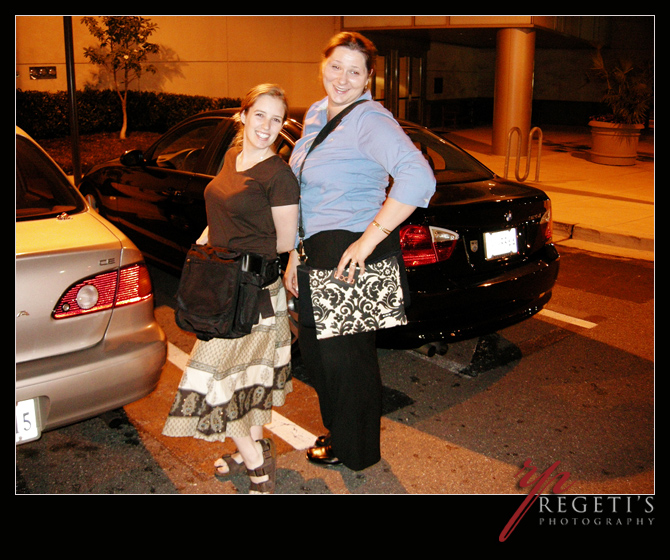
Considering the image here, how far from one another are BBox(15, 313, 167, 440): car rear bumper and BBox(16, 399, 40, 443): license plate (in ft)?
0.06

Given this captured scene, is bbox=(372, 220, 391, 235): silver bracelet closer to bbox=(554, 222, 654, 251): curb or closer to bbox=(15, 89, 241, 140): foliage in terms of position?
bbox=(554, 222, 654, 251): curb

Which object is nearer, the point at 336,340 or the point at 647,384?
the point at 336,340

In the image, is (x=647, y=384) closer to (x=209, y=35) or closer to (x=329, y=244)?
A: (x=329, y=244)

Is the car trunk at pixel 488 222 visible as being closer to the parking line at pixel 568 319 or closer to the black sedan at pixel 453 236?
the black sedan at pixel 453 236

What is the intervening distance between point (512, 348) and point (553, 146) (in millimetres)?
14226

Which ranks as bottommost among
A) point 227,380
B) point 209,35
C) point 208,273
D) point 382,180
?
point 227,380

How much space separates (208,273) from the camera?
272 cm

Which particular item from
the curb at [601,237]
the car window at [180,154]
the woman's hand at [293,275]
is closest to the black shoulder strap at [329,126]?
the woman's hand at [293,275]

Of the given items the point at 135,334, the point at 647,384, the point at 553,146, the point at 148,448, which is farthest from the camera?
the point at 553,146

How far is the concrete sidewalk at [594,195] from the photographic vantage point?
26.2 ft

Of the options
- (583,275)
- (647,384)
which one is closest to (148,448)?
(647,384)

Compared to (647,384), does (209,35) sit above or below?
above

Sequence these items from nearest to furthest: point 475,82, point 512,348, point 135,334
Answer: point 135,334
point 512,348
point 475,82

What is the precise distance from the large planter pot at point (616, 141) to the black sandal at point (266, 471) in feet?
41.8
